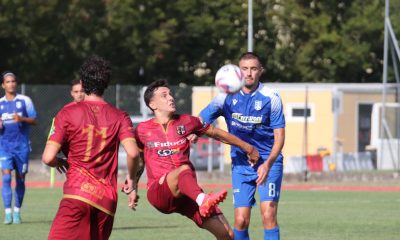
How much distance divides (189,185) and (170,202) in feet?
1.54

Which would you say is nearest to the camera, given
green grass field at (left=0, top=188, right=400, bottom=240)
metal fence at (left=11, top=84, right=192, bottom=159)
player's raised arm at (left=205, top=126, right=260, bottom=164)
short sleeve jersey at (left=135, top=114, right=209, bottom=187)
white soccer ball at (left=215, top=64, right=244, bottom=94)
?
short sleeve jersey at (left=135, top=114, right=209, bottom=187)

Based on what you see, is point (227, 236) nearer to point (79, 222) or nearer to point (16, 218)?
point (79, 222)

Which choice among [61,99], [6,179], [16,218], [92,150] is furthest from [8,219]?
[61,99]

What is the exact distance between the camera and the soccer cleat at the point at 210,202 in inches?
383

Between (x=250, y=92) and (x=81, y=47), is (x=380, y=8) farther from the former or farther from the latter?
(x=250, y=92)

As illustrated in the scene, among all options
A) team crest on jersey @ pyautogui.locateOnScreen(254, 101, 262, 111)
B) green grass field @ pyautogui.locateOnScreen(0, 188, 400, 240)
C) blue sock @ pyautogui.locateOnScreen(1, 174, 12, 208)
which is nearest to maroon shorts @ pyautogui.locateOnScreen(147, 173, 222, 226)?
team crest on jersey @ pyautogui.locateOnScreen(254, 101, 262, 111)

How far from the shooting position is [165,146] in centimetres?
1064

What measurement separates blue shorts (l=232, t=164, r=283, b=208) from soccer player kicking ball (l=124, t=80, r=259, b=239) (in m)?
0.85

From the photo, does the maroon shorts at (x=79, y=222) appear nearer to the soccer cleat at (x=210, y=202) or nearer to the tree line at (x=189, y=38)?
the soccer cleat at (x=210, y=202)

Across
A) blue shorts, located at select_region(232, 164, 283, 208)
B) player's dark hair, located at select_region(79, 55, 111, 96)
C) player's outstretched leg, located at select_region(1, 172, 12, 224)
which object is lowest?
player's outstretched leg, located at select_region(1, 172, 12, 224)

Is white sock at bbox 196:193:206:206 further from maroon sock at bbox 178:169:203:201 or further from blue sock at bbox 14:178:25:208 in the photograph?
blue sock at bbox 14:178:25:208

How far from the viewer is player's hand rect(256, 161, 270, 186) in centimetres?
1108

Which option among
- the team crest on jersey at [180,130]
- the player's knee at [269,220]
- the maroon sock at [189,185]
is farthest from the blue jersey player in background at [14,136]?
the maroon sock at [189,185]

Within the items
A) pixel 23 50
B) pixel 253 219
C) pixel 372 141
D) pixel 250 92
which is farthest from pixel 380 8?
pixel 250 92
